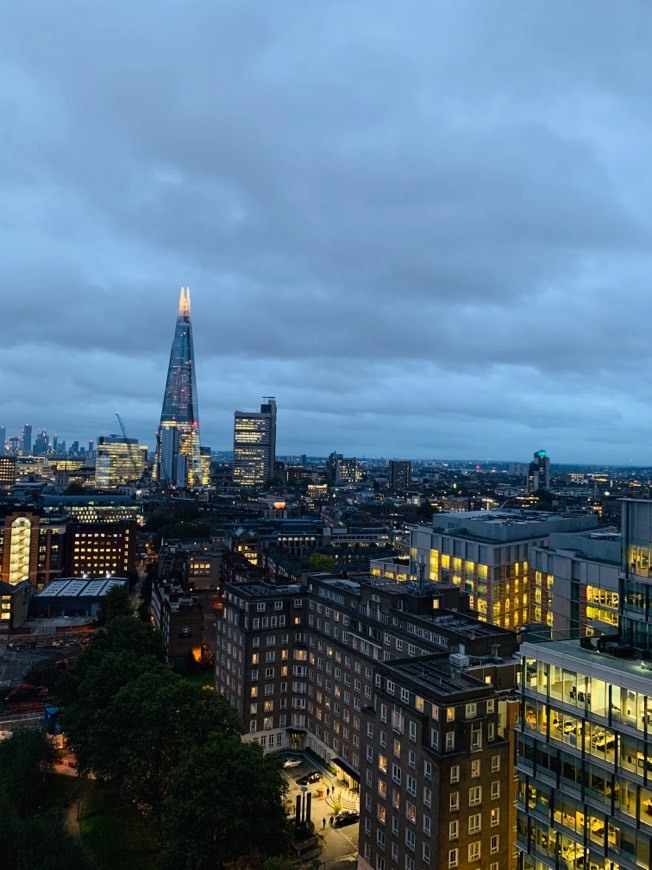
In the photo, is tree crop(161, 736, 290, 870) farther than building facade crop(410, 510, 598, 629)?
No

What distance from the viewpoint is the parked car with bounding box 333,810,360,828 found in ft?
169

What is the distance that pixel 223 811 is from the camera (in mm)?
39688

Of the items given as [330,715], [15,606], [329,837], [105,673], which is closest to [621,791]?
[329,837]

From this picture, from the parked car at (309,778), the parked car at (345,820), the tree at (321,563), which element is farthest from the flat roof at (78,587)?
the parked car at (345,820)

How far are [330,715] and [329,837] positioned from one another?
41.7ft

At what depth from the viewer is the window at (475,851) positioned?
37781 mm

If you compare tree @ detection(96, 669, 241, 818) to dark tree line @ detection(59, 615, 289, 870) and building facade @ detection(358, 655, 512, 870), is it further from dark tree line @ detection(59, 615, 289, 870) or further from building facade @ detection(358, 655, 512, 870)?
building facade @ detection(358, 655, 512, 870)

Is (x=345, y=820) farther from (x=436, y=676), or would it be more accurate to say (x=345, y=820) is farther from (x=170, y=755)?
(x=436, y=676)

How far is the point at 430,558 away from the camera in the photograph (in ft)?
318

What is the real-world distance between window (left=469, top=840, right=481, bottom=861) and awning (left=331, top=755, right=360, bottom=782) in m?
20.3

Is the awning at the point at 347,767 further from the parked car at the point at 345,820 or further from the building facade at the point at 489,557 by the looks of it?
the building facade at the point at 489,557

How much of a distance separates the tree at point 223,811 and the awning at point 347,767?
623 inches

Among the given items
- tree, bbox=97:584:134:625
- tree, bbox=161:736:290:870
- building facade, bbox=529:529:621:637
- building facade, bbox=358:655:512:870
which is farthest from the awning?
tree, bbox=97:584:134:625

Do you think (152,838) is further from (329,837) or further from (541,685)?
(541,685)
